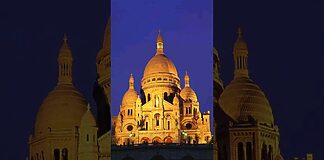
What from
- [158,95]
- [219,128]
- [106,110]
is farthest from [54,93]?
[158,95]

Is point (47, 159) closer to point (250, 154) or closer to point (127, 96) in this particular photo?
point (250, 154)

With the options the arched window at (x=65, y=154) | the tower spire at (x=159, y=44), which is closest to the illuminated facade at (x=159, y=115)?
the tower spire at (x=159, y=44)

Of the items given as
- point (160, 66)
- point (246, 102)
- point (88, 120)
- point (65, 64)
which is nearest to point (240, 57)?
point (246, 102)

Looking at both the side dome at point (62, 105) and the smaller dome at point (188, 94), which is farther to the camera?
the side dome at point (62, 105)

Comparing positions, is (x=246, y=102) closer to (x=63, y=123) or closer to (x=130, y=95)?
(x=63, y=123)

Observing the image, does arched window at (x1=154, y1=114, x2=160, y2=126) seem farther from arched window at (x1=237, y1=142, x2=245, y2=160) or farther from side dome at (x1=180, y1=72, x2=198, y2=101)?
arched window at (x1=237, y1=142, x2=245, y2=160)

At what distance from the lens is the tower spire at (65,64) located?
9329mm

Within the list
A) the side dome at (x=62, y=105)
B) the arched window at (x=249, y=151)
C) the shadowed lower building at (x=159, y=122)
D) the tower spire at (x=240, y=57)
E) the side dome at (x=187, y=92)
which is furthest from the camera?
the arched window at (x=249, y=151)

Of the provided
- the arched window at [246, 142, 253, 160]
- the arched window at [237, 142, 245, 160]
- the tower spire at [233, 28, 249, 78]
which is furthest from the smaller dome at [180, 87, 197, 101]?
the arched window at [246, 142, 253, 160]

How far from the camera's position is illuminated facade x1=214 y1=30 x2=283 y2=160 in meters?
10.1

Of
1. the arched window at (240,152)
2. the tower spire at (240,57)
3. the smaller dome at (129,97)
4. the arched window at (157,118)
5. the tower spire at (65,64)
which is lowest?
the arched window at (157,118)

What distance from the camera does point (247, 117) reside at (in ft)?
36.5

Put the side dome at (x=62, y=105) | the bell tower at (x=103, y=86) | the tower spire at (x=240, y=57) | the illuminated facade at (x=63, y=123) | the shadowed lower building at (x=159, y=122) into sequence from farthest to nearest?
the side dome at (x=62, y=105), the tower spire at (x=240, y=57), the illuminated facade at (x=63, y=123), the bell tower at (x=103, y=86), the shadowed lower building at (x=159, y=122)

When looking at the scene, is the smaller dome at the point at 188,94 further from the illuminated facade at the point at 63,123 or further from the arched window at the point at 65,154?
the arched window at the point at 65,154
